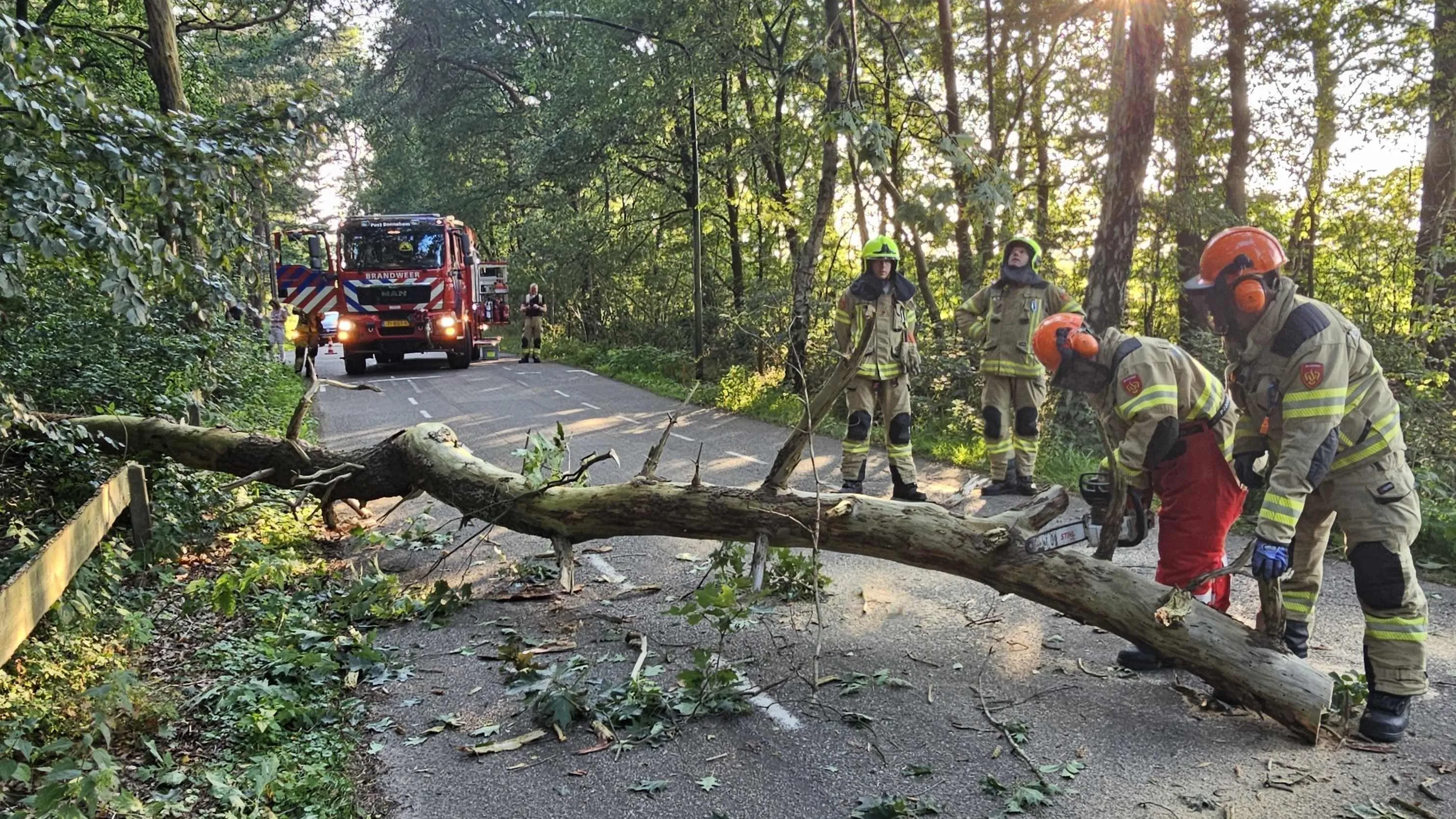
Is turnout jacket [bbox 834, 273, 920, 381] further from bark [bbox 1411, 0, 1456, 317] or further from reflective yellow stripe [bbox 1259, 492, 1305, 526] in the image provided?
bark [bbox 1411, 0, 1456, 317]

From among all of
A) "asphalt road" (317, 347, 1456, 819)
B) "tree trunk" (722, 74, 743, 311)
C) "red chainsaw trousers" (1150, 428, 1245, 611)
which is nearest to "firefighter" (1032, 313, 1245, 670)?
"red chainsaw trousers" (1150, 428, 1245, 611)

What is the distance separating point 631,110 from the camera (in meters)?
16.4

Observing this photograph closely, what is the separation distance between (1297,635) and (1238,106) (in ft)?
38.7

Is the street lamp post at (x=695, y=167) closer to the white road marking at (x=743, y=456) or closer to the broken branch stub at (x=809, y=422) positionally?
the white road marking at (x=743, y=456)

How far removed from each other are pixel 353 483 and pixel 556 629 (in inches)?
84.8

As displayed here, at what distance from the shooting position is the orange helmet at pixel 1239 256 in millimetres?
3307

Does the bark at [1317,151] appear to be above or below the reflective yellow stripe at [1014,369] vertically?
above

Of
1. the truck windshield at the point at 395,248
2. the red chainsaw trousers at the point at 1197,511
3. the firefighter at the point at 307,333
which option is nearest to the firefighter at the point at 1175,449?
the red chainsaw trousers at the point at 1197,511

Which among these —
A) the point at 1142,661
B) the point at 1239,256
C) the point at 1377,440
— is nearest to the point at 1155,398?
the point at 1239,256

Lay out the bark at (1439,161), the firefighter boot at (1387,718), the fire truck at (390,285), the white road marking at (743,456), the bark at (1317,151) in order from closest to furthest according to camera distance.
→ the firefighter boot at (1387,718), the white road marking at (743,456), the bark at (1439,161), the bark at (1317,151), the fire truck at (390,285)

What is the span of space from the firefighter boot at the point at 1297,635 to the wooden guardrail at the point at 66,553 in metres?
4.88

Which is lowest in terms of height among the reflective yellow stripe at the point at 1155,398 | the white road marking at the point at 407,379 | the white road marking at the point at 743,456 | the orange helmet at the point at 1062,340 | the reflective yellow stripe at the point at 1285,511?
the white road marking at the point at 743,456

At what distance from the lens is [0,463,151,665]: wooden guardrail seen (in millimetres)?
3092

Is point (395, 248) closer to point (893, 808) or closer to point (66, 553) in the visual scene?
point (66, 553)
